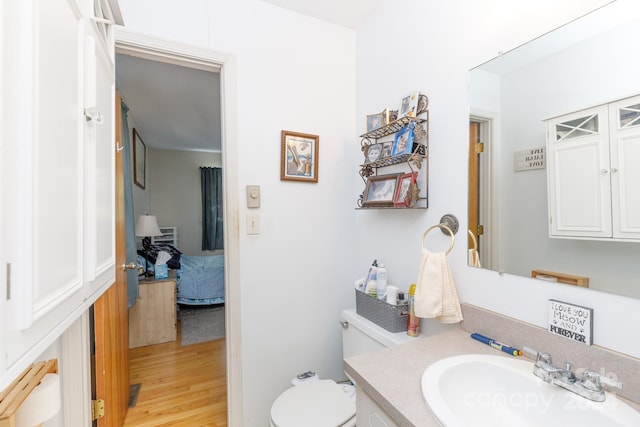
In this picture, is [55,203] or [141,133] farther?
[141,133]

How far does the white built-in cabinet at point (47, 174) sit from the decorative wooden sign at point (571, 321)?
3.93 feet

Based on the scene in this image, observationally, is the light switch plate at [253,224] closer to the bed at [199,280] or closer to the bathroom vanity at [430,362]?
the bathroom vanity at [430,362]

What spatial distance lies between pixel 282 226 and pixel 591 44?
4.57 feet

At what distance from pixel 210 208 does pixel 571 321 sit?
5.12 m

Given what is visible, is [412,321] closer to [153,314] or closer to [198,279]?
[153,314]

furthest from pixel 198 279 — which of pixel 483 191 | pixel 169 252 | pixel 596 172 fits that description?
pixel 596 172

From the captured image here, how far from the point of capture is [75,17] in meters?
0.69

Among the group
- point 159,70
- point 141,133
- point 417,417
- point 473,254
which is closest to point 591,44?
point 473,254

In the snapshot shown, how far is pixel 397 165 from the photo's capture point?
1.46m

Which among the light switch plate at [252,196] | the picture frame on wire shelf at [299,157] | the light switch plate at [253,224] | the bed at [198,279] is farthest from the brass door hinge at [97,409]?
the bed at [198,279]

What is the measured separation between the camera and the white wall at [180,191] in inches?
190

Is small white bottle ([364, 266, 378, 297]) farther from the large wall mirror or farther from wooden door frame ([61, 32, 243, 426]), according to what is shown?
wooden door frame ([61, 32, 243, 426])

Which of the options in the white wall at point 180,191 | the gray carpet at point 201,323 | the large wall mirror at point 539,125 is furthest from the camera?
the white wall at point 180,191

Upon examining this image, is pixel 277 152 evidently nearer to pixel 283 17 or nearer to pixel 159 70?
pixel 283 17
